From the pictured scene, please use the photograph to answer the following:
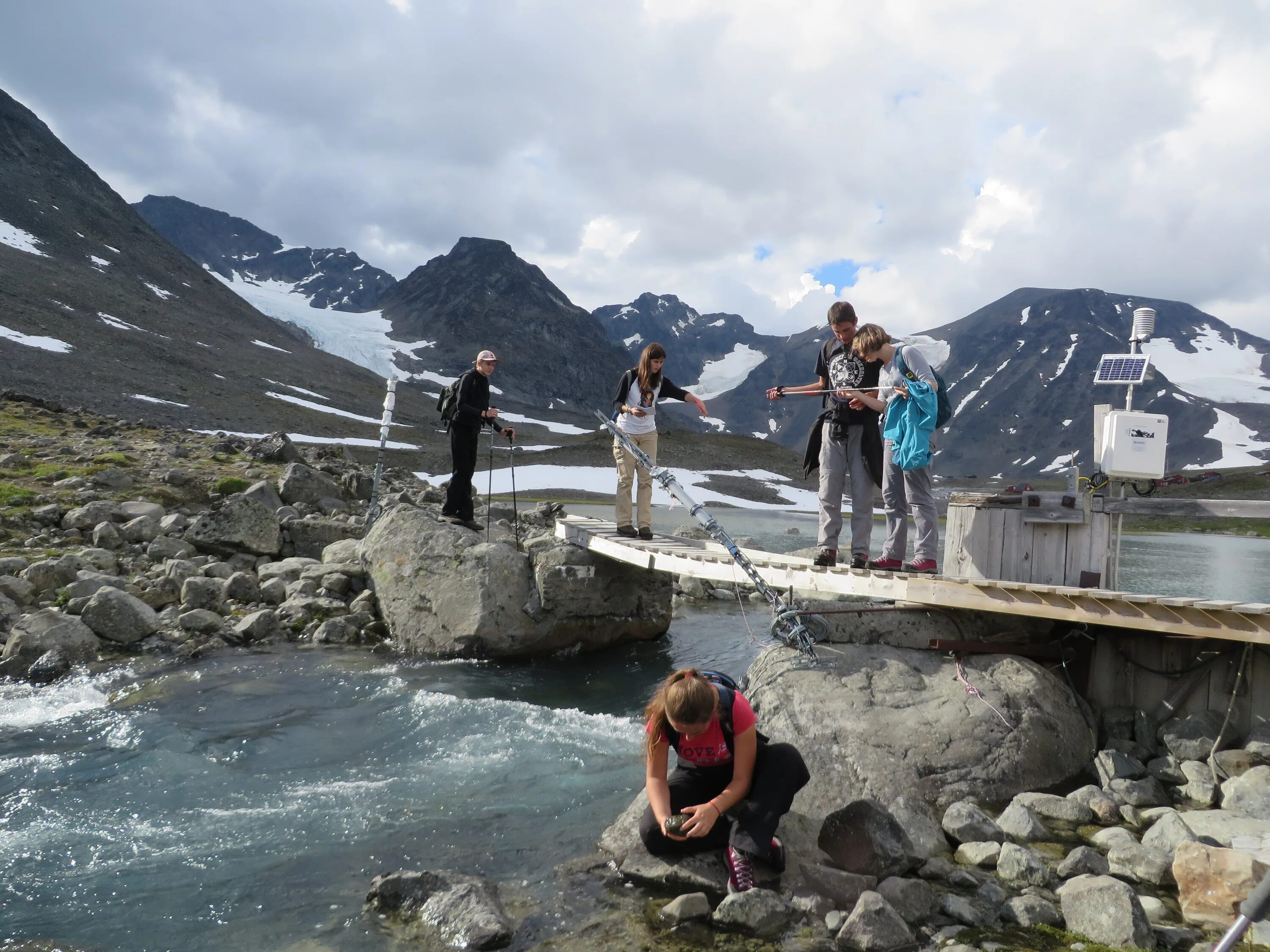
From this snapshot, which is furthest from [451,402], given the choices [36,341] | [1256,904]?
[36,341]

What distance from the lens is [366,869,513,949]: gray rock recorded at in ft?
14.8

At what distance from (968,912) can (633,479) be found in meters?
6.98

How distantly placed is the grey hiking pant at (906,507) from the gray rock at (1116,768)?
222cm

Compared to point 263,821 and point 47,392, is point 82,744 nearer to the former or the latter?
point 263,821

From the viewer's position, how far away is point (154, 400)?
6794cm

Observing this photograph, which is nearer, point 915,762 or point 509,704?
point 915,762

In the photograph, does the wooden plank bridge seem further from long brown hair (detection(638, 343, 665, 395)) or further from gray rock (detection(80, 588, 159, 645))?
gray rock (detection(80, 588, 159, 645))

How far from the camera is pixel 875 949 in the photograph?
14.4 ft

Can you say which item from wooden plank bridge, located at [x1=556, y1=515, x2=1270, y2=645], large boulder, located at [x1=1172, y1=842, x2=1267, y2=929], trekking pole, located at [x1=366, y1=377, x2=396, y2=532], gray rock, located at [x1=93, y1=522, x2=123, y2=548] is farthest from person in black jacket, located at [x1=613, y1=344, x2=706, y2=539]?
gray rock, located at [x1=93, y1=522, x2=123, y2=548]

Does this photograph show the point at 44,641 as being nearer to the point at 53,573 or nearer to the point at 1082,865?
the point at 53,573

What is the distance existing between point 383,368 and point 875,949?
163434 millimetres

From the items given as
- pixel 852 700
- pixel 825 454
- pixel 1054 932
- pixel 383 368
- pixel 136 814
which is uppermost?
pixel 383 368

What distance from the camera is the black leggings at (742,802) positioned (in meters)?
5.05

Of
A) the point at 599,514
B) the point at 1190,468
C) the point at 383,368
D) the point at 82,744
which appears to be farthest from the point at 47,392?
the point at 1190,468
